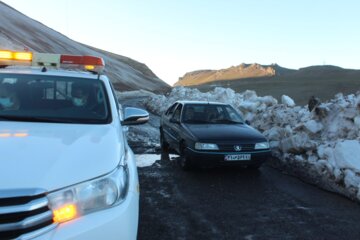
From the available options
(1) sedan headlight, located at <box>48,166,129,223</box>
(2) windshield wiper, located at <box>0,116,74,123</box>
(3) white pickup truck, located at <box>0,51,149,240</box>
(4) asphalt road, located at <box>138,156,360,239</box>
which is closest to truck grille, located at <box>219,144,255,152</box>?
(4) asphalt road, located at <box>138,156,360,239</box>

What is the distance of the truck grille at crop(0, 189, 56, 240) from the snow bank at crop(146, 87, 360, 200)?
5.40m

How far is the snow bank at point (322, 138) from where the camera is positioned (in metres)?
7.54

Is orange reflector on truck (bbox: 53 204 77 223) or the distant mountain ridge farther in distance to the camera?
the distant mountain ridge

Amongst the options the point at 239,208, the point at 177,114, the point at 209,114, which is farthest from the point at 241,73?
the point at 239,208

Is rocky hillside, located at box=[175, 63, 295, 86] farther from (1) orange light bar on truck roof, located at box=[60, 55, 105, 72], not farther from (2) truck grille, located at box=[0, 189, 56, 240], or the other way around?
(2) truck grille, located at box=[0, 189, 56, 240]

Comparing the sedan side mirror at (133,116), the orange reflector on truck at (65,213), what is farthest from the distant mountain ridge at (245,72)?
the orange reflector on truck at (65,213)

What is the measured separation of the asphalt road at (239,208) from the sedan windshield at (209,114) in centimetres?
144

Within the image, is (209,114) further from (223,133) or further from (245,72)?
(245,72)

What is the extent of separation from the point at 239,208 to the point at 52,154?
3.73 m

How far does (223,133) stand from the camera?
8.66 m

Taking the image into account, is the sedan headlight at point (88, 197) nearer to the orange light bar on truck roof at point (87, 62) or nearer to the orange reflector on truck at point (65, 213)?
the orange reflector on truck at point (65, 213)

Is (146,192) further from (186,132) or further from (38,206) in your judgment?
(38,206)

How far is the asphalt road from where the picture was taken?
5230 millimetres

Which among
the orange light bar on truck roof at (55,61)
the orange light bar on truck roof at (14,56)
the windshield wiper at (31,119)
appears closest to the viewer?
the windshield wiper at (31,119)
